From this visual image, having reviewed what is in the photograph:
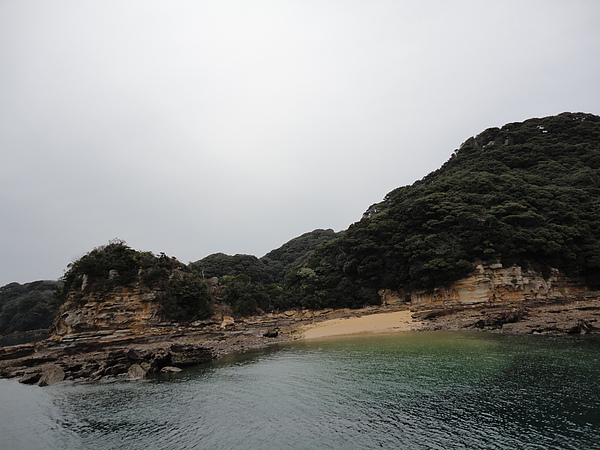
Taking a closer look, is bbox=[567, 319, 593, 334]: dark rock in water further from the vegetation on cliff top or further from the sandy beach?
the vegetation on cliff top

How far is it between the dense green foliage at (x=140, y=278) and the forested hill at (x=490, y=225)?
56.6 feet

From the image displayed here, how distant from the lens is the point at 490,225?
124 ft

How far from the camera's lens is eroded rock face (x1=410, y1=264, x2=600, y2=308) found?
3559 cm

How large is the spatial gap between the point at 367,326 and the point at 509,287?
1754 centimetres

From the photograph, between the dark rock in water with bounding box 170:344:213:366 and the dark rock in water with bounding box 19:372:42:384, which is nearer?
the dark rock in water with bounding box 19:372:42:384

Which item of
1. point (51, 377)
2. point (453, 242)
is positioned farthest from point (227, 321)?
point (453, 242)

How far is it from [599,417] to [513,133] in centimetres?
6679

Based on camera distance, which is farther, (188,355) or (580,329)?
(188,355)

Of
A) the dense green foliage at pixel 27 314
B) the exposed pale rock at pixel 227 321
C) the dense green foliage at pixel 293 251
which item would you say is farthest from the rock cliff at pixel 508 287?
the dense green foliage at pixel 27 314

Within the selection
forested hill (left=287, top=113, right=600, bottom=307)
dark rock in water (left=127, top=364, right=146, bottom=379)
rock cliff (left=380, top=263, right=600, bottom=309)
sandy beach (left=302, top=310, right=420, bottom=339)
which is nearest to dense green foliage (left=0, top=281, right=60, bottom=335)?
forested hill (left=287, top=113, right=600, bottom=307)

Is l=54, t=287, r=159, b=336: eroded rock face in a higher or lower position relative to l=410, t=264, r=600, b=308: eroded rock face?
higher

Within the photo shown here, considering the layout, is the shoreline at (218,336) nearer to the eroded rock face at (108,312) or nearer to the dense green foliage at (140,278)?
the eroded rock face at (108,312)

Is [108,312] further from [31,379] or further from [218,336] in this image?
[31,379]

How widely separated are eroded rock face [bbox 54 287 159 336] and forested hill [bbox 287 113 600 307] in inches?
907
